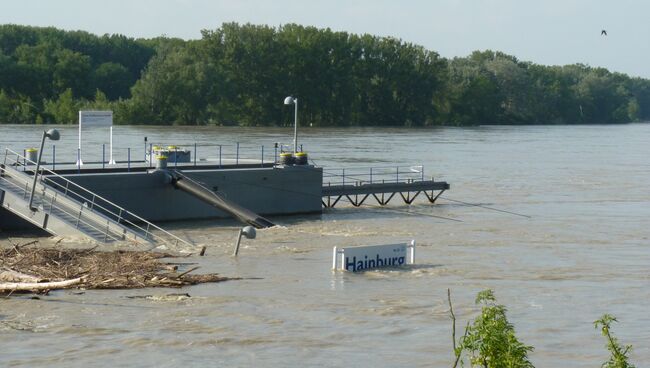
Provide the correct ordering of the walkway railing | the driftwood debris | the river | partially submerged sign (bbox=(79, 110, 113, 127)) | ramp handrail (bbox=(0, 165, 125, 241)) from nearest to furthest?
the river
the driftwood debris
ramp handrail (bbox=(0, 165, 125, 241))
partially submerged sign (bbox=(79, 110, 113, 127))
the walkway railing

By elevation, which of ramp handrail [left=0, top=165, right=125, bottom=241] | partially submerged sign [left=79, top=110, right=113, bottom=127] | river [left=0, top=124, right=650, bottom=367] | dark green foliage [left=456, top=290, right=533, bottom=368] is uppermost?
partially submerged sign [left=79, top=110, right=113, bottom=127]

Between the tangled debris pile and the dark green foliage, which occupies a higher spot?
the dark green foliage

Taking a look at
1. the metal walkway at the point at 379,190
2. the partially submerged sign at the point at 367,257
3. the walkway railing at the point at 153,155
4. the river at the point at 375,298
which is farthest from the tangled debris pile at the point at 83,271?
the metal walkway at the point at 379,190

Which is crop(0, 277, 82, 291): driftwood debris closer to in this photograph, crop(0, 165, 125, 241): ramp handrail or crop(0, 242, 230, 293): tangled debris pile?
crop(0, 242, 230, 293): tangled debris pile

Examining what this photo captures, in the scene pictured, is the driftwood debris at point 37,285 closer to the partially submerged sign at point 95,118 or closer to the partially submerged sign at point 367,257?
the partially submerged sign at point 367,257

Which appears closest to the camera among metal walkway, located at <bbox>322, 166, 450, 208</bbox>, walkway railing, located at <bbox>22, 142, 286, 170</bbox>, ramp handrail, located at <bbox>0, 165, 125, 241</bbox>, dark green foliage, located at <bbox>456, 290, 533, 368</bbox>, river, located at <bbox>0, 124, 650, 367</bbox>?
dark green foliage, located at <bbox>456, 290, 533, 368</bbox>

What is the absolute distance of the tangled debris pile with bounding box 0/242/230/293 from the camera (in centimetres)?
2706

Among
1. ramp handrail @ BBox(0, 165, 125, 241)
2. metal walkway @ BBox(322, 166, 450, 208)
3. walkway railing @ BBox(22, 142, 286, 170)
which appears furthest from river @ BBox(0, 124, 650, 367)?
walkway railing @ BBox(22, 142, 286, 170)

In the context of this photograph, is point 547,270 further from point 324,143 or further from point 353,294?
point 324,143

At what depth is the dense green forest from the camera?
415 ft

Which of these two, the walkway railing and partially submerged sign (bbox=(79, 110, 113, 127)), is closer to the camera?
partially submerged sign (bbox=(79, 110, 113, 127))

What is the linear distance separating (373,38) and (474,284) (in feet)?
412

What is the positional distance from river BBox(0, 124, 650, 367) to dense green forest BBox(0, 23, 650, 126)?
251 feet

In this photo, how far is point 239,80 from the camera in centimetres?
13900
